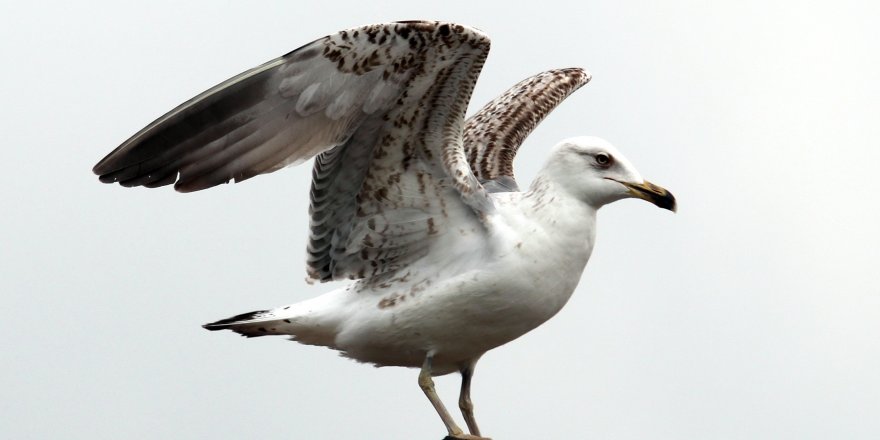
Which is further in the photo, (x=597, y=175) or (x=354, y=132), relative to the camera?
(x=597, y=175)

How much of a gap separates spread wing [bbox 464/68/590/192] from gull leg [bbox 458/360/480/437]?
1.95 m

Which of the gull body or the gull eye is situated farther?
the gull eye

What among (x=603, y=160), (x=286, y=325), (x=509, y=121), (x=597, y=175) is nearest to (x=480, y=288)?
(x=597, y=175)

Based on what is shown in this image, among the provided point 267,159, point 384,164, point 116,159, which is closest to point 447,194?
point 384,164

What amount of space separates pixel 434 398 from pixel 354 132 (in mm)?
2142

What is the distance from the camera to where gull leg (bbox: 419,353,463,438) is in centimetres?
1437

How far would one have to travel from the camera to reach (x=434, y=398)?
14406mm

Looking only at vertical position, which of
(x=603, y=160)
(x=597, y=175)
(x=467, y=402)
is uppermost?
(x=603, y=160)

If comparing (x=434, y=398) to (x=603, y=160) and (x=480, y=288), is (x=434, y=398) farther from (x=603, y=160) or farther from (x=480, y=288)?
(x=603, y=160)

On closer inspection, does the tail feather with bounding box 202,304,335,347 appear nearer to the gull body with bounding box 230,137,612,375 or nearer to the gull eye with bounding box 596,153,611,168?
the gull body with bounding box 230,137,612,375

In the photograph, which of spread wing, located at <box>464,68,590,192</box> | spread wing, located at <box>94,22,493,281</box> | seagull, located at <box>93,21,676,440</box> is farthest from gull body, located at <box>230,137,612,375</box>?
spread wing, located at <box>464,68,590,192</box>

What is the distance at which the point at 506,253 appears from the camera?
13.9m

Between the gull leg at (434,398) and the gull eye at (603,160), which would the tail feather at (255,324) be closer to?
the gull leg at (434,398)

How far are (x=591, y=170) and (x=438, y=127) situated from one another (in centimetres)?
126
